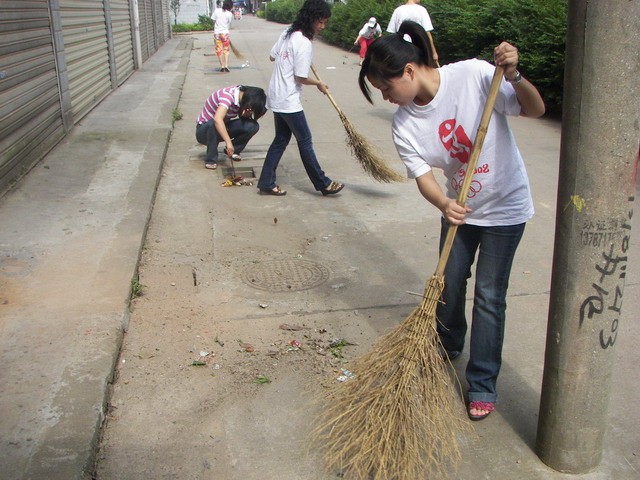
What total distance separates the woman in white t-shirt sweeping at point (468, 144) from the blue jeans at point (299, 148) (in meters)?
3.03

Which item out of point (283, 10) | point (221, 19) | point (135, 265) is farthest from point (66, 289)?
point (283, 10)

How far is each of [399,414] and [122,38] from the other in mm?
13041

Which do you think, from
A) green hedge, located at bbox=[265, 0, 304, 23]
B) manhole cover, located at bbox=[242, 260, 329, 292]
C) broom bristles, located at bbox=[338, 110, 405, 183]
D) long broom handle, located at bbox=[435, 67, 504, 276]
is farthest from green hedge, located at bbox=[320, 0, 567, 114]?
green hedge, located at bbox=[265, 0, 304, 23]

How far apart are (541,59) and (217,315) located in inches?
289

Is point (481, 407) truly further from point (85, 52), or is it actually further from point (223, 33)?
point (223, 33)

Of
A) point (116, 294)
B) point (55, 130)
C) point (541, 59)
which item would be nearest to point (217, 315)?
point (116, 294)

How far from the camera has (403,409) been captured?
8.07 feet

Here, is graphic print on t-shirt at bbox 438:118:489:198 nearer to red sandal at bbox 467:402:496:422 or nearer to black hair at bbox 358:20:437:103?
black hair at bbox 358:20:437:103

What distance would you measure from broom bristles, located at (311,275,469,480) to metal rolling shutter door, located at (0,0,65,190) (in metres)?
4.24

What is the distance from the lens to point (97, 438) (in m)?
2.67

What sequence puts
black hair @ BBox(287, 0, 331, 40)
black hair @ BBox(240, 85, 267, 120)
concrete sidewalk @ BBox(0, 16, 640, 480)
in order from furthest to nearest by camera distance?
black hair @ BBox(240, 85, 267, 120), black hair @ BBox(287, 0, 331, 40), concrete sidewalk @ BBox(0, 16, 640, 480)

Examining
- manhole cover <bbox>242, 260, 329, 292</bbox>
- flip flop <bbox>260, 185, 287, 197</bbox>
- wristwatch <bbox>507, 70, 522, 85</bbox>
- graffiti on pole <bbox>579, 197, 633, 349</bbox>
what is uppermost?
wristwatch <bbox>507, 70, 522, 85</bbox>

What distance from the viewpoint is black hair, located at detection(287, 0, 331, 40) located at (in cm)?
550

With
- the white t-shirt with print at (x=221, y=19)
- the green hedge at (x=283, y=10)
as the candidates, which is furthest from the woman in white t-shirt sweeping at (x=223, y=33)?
the green hedge at (x=283, y=10)
